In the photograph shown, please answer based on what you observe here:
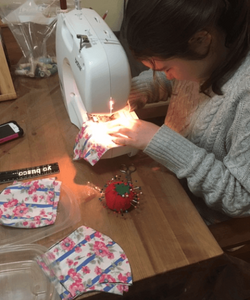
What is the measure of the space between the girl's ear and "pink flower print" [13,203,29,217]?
2.02 feet

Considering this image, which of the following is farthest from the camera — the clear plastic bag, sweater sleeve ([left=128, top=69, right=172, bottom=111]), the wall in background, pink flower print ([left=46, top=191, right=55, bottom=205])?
the wall in background

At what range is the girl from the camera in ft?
2.21

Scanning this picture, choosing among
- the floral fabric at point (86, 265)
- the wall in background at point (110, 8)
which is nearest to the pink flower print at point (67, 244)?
the floral fabric at point (86, 265)

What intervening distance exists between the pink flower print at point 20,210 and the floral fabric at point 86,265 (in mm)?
136

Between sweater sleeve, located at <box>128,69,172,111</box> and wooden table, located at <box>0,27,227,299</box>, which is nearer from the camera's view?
wooden table, located at <box>0,27,227,299</box>

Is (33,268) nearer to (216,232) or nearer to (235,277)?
(216,232)

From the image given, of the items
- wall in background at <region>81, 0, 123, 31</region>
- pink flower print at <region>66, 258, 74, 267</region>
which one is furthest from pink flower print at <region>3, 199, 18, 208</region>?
wall in background at <region>81, 0, 123, 31</region>

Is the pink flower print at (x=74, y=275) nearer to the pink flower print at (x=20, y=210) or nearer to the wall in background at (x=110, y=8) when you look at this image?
the pink flower print at (x=20, y=210)

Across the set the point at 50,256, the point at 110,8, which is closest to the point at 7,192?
the point at 50,256

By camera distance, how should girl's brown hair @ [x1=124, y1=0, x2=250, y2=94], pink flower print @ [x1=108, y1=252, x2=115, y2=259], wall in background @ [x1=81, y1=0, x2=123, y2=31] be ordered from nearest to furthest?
1. girl's brown hair @ [x1=124, y1=0, x2=250, y2=94]
2. pink flower print @ [x1=108, y1=252, x2=115, y2=259]
3. wall in background @ [x1=81, y1=0, x2=123, y2=31]

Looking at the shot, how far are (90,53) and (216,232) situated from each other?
64 cm

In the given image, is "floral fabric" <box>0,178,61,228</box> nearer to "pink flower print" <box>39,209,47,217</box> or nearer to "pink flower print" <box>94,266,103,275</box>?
"pink flower print" <box>39,209,47,217</box>

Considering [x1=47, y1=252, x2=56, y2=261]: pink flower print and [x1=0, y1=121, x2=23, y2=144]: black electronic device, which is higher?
[x1=0, y1=121, x2=23, y2=144]: black electronic device

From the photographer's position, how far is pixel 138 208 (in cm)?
87
